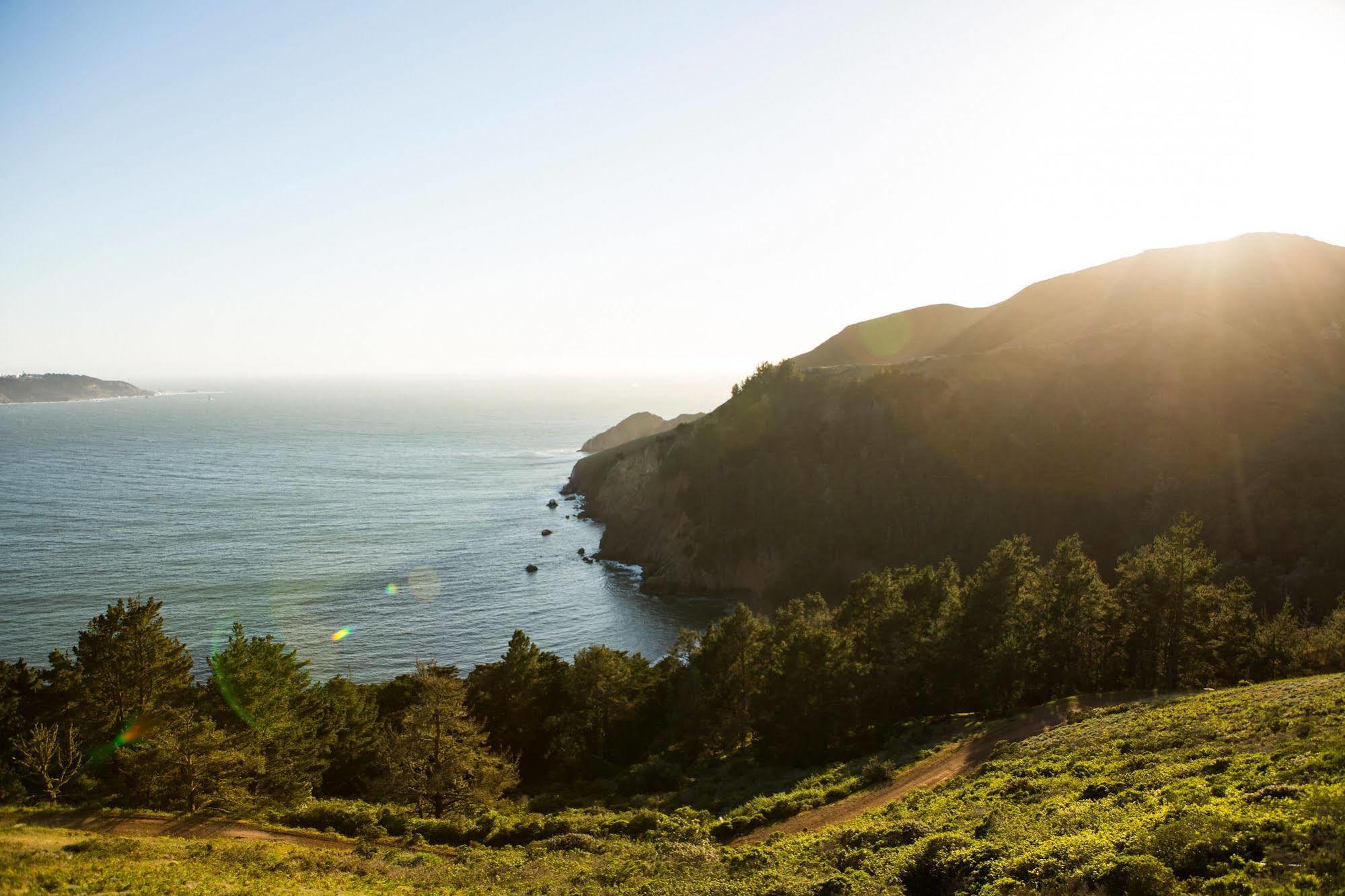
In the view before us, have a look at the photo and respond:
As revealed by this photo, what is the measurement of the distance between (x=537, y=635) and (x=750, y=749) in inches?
1445

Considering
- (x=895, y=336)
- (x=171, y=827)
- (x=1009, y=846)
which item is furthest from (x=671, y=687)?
(x=895, y=336)

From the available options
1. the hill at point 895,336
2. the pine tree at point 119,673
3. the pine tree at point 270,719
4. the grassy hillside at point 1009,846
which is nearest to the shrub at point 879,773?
the grassy hillside at point 1009,846

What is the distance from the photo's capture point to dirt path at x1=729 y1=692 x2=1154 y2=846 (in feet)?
96.7

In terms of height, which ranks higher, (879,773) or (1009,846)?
(1009,846)

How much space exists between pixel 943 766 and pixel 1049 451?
70.3 meters

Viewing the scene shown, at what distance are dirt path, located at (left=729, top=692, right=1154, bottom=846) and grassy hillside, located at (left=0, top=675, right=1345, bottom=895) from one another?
1.86m

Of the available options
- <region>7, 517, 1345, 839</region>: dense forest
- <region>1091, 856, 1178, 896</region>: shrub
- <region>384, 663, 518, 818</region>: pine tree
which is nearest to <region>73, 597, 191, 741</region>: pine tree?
<region>7, 517, 1345, 839</region>: dense forest

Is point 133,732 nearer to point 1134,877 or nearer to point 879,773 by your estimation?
point 879,773

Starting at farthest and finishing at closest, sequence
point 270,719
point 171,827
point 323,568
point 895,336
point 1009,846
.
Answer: point 895,336
point 323,568
point 270,719
point 171,827
point 1009,846

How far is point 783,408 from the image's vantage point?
4621 inches

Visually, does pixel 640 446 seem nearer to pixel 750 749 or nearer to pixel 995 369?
pixel 995 369

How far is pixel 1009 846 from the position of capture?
18.7 metres

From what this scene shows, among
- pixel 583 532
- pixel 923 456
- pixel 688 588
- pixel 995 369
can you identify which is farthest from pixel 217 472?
pixel 995 369

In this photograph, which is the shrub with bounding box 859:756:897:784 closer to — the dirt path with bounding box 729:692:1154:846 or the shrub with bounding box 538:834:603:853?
the dirt path with bounding box 729:692:1154:846
